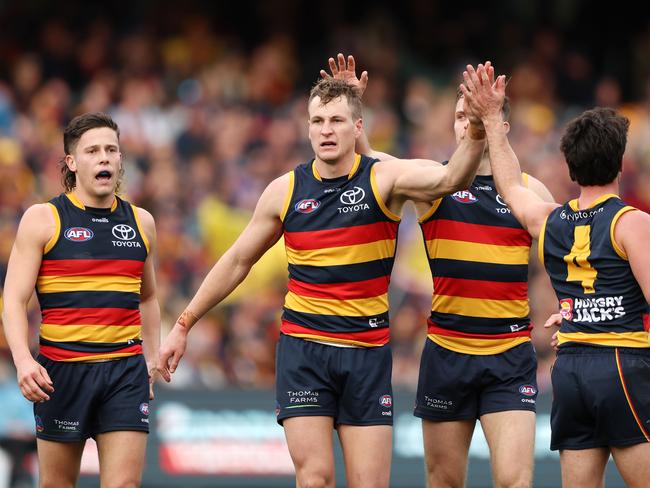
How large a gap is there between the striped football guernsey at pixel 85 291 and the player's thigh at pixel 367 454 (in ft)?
4.92

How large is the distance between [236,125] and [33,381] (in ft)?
30.0

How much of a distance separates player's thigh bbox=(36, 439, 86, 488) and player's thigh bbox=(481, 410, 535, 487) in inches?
102

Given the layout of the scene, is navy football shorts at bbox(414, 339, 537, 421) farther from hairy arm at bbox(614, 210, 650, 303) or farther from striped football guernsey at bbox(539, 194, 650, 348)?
hairy arm at bbox(614, 210, 650, 303)

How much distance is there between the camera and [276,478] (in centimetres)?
1246

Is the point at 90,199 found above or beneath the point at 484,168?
beneath

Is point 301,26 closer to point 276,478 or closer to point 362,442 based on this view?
point 276,478

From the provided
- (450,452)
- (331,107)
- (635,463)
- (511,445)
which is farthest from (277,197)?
(635,463)

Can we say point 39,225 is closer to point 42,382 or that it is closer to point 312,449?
point 42,382

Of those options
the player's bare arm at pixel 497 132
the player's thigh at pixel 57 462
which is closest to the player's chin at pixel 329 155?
the player's bare arm at pixel 497 132

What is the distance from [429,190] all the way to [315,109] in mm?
886

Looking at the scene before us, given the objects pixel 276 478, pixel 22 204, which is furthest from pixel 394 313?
pixel 22 204

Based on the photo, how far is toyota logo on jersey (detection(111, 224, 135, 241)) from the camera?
8.04 m

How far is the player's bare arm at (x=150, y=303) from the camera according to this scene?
27.1 feet

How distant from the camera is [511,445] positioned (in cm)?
780
